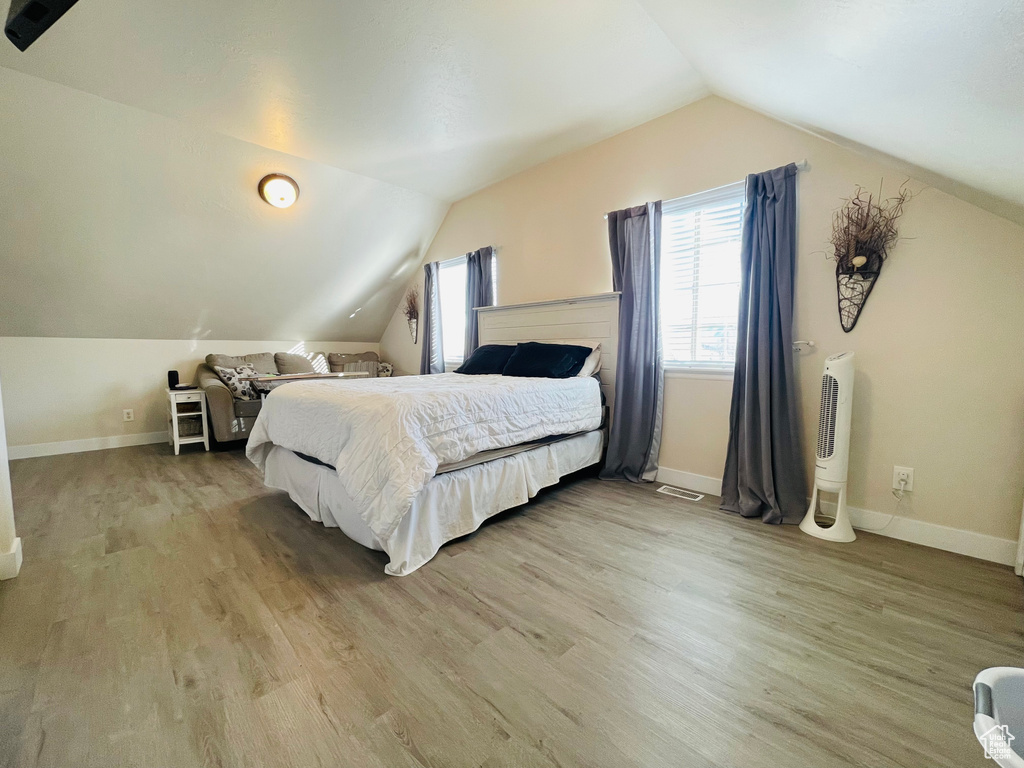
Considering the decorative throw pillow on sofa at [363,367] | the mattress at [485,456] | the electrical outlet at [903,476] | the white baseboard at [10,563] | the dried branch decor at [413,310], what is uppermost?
the dried branch decor at [413,310]

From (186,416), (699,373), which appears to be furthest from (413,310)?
(699,373)

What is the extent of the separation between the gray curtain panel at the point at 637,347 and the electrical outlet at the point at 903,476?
1.27 meters

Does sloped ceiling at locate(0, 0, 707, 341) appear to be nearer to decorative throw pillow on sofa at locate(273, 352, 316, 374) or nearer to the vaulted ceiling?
the vaulted ceiling

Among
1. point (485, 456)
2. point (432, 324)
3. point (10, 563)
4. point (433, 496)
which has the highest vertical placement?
point (432, 324)

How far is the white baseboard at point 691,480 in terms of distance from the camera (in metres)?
2.76

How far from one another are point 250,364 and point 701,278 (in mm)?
4684

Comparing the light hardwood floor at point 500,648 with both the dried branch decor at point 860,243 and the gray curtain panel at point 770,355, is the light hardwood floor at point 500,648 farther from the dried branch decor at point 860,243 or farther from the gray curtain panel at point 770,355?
the dried branch decor at point 860,243

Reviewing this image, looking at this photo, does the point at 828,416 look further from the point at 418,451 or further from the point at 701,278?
the point at 418,451

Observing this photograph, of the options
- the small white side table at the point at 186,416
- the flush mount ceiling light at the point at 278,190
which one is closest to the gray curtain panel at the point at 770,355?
the flush mount ceiling light at the point at 278,190

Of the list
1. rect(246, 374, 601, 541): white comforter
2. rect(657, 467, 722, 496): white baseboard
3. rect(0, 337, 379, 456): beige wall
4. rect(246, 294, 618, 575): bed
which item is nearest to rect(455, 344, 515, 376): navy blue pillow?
rect(246, 294, 618, 575): bed

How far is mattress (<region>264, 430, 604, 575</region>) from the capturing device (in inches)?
73.9

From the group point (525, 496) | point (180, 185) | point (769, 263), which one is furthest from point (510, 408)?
point (180, 185)

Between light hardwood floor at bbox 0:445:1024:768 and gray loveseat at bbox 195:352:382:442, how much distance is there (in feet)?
5.55

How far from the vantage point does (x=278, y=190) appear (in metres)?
3.44
